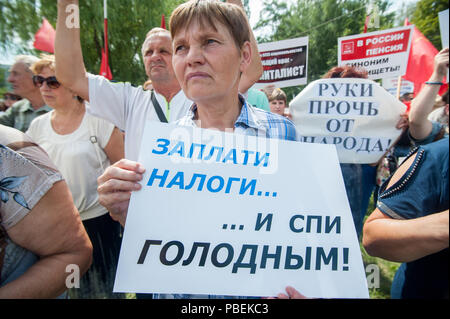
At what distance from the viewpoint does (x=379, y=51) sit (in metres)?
2.21

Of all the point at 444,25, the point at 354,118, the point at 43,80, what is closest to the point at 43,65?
the point at 43,80

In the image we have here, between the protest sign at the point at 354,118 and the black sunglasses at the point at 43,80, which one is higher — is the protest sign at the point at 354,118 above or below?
below

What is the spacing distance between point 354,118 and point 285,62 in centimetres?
65

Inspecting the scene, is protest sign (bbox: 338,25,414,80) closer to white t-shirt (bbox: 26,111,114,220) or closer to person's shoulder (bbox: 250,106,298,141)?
person's shoulder (bbox: 250,106,298,141)

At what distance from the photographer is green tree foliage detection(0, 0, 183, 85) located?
5.16ft

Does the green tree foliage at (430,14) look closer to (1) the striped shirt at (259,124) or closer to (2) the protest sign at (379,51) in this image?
(2) the protest sign at (379,51)

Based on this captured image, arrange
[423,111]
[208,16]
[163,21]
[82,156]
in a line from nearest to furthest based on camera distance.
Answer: [208,16]
[423,111]
[163,21]
[82,156]

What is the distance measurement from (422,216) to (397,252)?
157 mm

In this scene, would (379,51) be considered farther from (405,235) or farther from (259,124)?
(405,235)

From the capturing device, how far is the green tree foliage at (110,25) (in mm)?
1573

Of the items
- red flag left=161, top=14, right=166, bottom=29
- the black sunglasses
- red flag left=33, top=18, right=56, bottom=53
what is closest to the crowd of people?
red flag left=161, top=14, right=166, bottom=29

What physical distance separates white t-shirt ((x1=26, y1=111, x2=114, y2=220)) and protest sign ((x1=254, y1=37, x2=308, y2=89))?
1.32m

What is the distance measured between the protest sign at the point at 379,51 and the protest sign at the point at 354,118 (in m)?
0.29

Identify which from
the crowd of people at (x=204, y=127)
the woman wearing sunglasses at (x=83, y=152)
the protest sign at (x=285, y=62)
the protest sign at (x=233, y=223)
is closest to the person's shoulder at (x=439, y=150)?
the crowd of people at (x=204, y=127)
